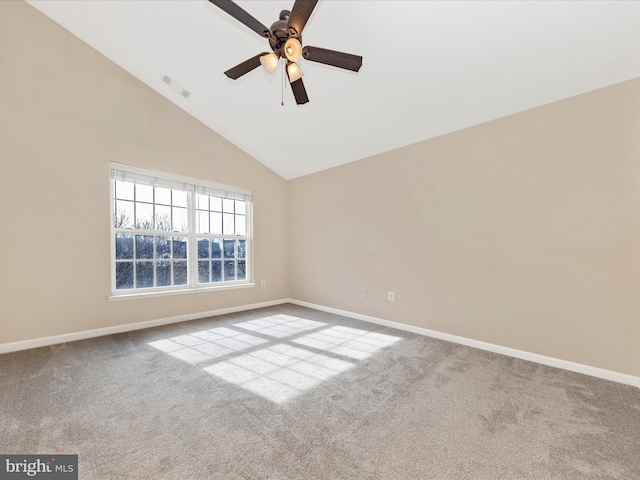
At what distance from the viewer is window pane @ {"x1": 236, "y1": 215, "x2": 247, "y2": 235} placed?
14.7 feet

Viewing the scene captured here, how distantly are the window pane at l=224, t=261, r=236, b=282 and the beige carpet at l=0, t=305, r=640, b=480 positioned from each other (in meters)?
1.66

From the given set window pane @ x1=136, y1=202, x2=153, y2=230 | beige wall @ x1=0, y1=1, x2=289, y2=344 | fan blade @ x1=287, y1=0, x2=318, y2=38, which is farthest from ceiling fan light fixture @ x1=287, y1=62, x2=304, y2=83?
window pane @ x1=136, y1=202, x2=153, y2=230

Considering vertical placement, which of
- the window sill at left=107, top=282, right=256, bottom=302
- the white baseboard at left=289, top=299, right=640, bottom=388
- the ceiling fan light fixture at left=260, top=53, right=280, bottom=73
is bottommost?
the white baseboard at left=289, top=299, right=640, bottom=388

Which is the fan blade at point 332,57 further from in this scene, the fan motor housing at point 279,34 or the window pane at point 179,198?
the window pane at point 179,198

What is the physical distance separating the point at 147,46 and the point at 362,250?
3494mm

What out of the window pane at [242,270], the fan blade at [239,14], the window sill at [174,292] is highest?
the fan blade at [239,14]

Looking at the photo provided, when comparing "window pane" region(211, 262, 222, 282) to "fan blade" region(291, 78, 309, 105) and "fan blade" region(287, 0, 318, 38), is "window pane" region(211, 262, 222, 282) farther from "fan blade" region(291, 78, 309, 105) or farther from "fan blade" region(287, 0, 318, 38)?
"fan blade" region(287, 0, 318, 38)

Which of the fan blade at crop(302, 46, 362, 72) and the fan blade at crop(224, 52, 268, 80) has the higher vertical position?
the fan blade at crop(224, 52, 268, 80)

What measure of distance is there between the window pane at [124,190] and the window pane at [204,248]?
3.44ft

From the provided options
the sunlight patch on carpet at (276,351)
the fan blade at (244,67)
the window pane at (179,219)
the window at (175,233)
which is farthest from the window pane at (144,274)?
the fan blade at (244,67)

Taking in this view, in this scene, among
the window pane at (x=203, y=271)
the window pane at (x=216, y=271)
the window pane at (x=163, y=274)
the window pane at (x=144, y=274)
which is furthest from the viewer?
the window pane at (x=216, y=271)

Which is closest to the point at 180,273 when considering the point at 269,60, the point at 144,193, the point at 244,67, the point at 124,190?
the point at 144,193

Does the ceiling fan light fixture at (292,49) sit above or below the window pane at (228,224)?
above

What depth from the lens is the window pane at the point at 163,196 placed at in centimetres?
363
